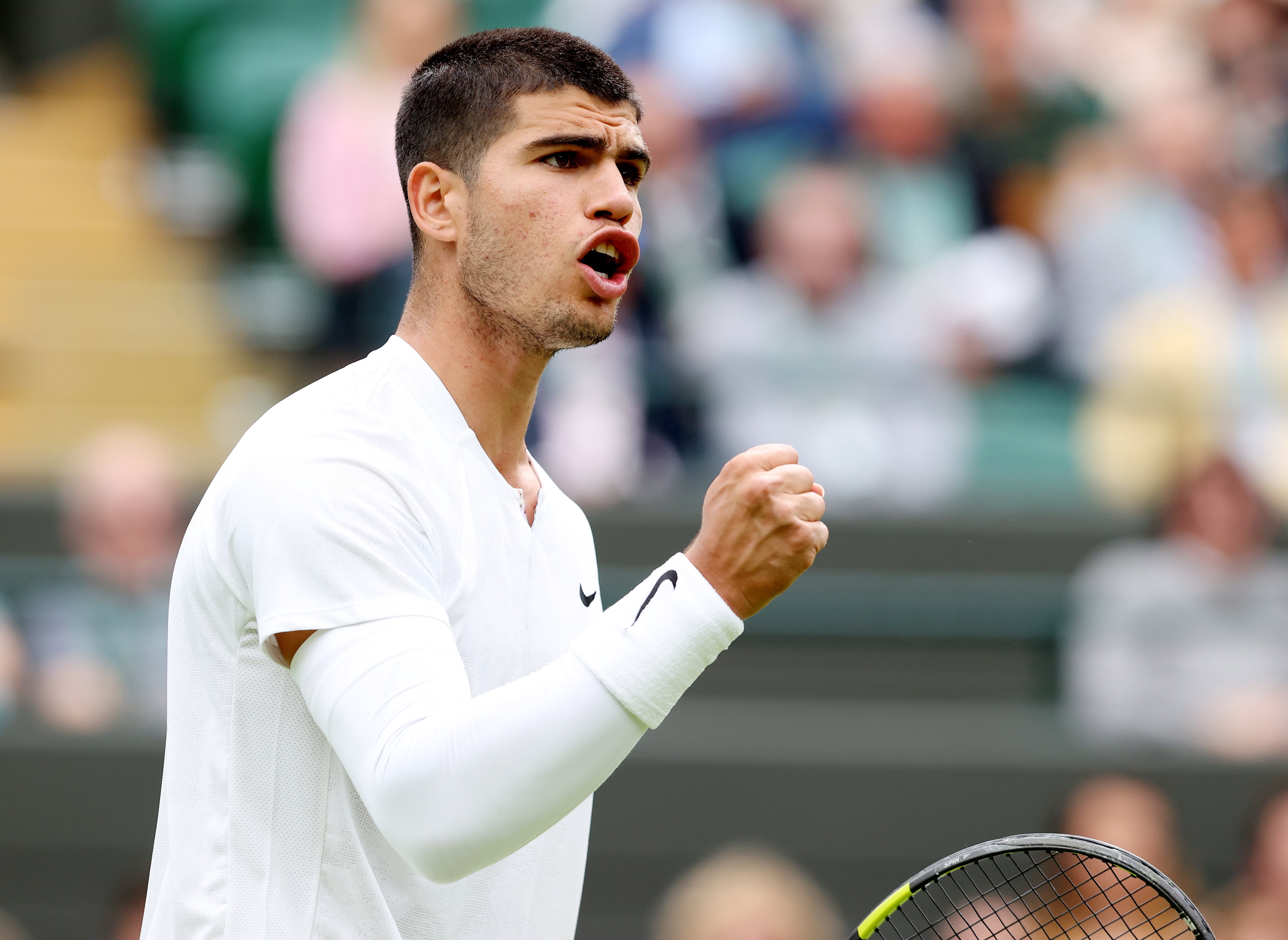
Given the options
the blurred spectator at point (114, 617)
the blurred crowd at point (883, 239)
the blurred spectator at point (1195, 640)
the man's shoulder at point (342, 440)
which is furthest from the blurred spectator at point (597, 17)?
the man's shoulder at point (342, 440)

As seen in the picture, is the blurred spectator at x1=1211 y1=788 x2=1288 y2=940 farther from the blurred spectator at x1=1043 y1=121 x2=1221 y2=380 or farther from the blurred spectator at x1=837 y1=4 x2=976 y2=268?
the blurred spectator at x1=837 y1=4 x2=976 y2=268

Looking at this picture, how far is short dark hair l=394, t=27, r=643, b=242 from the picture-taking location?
80.7 inches

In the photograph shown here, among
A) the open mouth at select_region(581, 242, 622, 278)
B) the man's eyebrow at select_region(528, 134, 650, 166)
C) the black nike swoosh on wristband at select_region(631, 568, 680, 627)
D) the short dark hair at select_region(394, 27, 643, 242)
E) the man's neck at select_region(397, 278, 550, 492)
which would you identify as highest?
the short dark hair at select_region(394, 27, 643, 242)

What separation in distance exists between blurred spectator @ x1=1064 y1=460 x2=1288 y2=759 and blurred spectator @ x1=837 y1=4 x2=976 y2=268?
1.40 metres

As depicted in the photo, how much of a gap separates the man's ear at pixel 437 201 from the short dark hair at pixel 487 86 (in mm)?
13

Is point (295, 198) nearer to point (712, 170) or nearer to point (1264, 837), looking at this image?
point (712, 170)

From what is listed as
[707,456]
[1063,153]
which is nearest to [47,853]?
[707,456]

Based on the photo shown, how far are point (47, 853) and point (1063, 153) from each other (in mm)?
4379

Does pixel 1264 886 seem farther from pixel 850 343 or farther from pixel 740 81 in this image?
pixel 740 81

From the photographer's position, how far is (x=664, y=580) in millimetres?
1767

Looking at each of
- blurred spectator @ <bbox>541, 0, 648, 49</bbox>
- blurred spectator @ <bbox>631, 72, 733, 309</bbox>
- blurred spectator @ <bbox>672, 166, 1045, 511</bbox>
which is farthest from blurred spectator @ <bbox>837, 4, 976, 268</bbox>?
blurred spectator @ <bbox>541, 0, 648, 49</bbox>

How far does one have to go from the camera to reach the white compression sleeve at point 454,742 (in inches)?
65.0

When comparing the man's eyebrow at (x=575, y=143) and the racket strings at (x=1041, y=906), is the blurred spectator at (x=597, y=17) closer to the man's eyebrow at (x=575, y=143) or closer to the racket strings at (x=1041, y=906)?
the racket strings at (x=1041, y=906)

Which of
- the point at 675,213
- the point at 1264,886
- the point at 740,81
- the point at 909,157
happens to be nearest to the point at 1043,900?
the point at 1264,886
